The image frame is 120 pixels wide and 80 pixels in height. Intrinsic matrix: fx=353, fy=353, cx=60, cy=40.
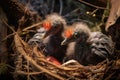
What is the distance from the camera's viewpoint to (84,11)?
3059mm

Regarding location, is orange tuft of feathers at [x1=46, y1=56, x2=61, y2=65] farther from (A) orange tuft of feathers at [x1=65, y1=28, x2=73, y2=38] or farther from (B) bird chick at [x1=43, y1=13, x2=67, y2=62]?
(A) orange tuft of feathers at [x1=65, y1=28, x2=73, y2=38]

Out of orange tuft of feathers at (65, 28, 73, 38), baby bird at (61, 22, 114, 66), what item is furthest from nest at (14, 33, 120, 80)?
orange tuft of feathers at (65, 28, 73, 38)

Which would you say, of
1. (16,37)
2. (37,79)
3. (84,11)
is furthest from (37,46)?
(84,11)

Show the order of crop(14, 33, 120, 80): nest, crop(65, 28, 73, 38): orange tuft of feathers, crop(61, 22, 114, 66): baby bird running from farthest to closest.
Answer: crop(65, 28, 73, 38): orange tuft of feathers, crop(61, 22, 114, 66): baby bird, crop(14, 33, 120, 80): nest

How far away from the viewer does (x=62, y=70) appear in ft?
6.40

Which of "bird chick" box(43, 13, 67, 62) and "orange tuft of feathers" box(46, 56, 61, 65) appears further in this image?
"bird chick" box(43, 13, 67, 62)

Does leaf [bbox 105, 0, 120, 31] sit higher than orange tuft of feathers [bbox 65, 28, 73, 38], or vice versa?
leaf [bbox 105, 0, 120, 31]

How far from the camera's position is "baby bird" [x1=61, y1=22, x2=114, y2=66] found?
2.15 metres

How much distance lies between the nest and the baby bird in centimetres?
12

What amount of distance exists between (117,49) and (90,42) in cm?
30

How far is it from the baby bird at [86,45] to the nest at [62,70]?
12 cm

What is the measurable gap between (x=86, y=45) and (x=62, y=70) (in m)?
0.37

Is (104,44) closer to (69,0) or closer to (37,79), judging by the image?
(37,79)

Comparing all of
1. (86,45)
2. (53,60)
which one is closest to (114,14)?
(86,45)
